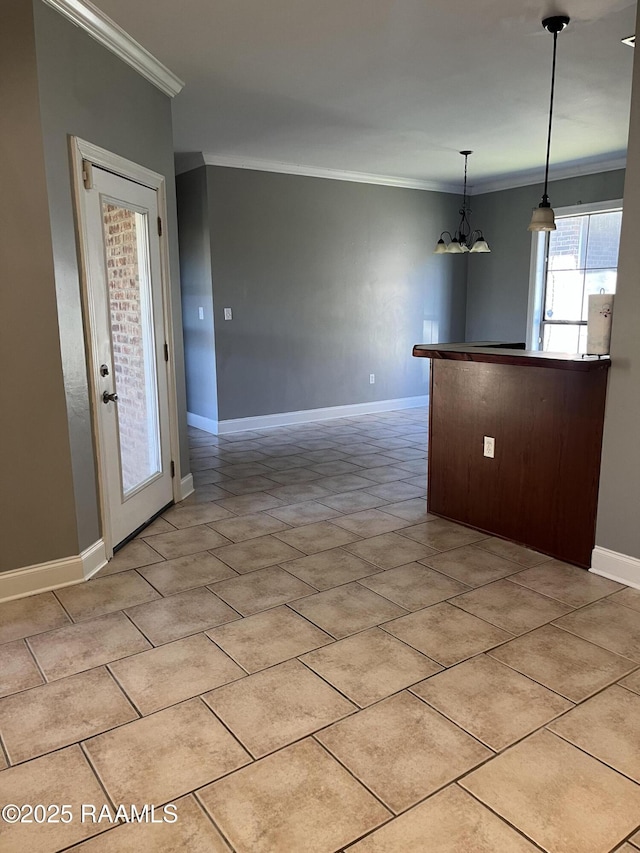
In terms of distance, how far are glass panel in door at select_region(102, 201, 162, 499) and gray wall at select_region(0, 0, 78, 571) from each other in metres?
0.54

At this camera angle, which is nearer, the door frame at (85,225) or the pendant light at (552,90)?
the door frame at (85,225)

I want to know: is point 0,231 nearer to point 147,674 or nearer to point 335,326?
point 147,674

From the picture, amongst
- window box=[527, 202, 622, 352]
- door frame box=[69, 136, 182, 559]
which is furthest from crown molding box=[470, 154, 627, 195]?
door frame box=[69, 136, 182, 559]

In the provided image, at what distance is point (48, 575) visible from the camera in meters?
2.93

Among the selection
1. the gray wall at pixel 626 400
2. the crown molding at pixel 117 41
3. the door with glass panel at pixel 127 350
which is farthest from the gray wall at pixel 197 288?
the gray wall at pixel 626 400

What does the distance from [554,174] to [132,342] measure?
524 centimetres

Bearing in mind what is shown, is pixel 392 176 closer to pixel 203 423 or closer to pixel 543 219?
pixel 203 423

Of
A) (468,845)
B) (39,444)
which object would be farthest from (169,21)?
(468,845)

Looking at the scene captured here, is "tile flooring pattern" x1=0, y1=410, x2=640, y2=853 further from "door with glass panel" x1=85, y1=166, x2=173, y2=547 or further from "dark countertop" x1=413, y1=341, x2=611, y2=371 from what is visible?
"dark countertop" x1=413, y1=341, x2=611, y2=371

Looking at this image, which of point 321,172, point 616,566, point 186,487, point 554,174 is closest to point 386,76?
point 321,172

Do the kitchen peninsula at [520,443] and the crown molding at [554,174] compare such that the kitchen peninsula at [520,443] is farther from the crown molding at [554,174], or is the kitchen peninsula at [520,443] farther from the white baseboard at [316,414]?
the crown molding at [554,174]

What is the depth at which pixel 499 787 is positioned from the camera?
172 cm

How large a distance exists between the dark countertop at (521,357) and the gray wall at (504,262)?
3.69m

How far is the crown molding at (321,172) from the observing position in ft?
19.2
